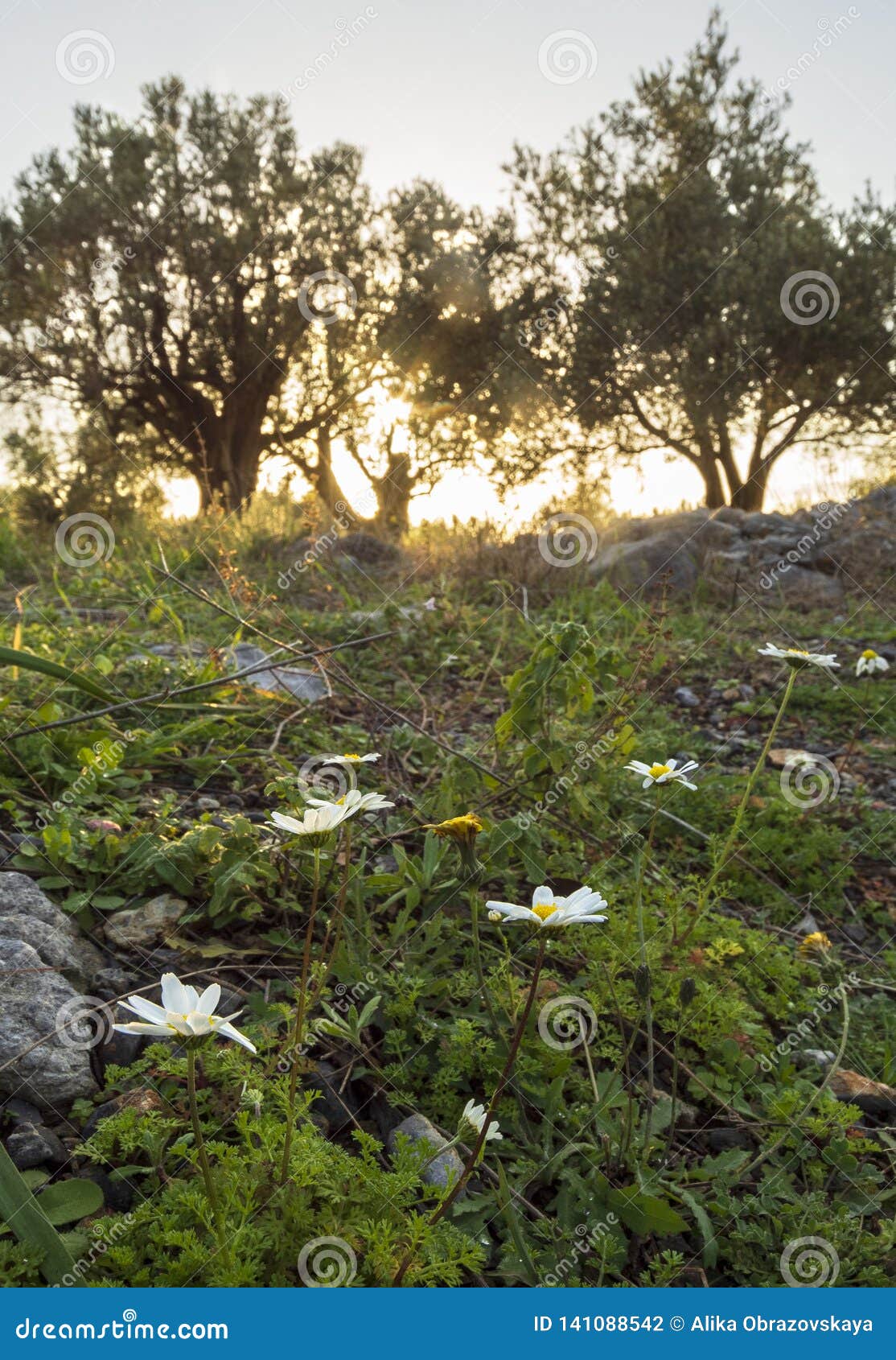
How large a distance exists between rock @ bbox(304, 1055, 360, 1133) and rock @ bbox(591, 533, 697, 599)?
5.62 m

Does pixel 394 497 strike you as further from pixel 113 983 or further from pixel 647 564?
pixel 113 983

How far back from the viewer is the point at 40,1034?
1756 mm

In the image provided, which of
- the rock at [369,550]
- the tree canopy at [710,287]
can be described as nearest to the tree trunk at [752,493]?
the tree canopy at [710,287]

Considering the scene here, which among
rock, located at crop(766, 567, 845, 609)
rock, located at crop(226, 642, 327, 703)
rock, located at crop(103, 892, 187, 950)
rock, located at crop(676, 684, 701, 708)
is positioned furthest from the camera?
rock, located at crop(766, 567, 845, 609)

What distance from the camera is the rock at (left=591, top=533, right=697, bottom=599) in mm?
7293

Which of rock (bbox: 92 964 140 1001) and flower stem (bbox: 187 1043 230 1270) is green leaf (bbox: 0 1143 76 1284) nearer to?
flower stem (bbox: 187 1043 230 1270)

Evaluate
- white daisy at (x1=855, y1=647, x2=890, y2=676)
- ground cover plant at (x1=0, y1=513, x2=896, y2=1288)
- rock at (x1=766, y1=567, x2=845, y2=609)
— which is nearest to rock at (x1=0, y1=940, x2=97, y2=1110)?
ground cover plant at (x1=0, y1=513, x2=896, y2=1288)

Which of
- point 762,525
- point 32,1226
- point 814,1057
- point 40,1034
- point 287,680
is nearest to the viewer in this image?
point 32,1226

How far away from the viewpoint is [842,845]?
Result: 11.1 ft

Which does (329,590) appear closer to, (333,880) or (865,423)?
(333,880)

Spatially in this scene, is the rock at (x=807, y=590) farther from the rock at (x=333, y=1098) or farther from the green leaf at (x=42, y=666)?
the rock at (x=333, y=1098)

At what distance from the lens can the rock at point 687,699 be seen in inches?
189

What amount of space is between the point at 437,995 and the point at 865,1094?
44.0 inches

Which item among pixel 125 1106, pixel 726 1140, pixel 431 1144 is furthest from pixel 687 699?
pixel 125 1106
